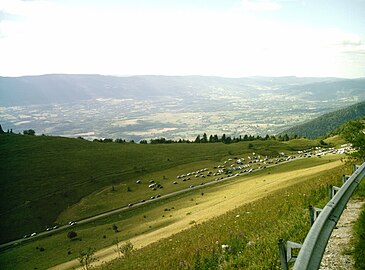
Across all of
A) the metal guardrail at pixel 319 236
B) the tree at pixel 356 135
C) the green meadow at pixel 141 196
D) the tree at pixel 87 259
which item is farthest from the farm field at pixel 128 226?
the metal guardrail at pixel 319 236

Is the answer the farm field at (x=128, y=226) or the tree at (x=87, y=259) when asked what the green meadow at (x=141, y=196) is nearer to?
the farm field at (x=128, y=226)

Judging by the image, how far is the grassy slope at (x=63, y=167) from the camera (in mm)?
96875

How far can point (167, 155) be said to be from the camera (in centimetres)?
14450

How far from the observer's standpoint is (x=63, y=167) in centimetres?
12456

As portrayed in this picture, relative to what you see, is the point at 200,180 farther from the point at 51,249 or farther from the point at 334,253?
the point at 334,253

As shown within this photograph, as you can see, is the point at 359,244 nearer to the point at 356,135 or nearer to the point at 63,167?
the point at 356,135

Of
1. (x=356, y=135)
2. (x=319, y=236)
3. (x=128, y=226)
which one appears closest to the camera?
(x=319, y=236)

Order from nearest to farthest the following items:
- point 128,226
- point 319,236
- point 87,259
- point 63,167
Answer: point 319,236
point 87,259
point 128,226
point 63,167

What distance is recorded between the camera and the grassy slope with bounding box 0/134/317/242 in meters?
96.9

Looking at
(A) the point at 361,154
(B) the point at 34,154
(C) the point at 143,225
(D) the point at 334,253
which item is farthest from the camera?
(B) the point at 34,154

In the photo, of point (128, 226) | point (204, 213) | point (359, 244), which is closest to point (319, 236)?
point (359, 244)

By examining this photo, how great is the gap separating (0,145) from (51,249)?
8820 centimetres

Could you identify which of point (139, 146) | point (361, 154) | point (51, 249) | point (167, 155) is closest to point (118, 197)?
point (51, 249)

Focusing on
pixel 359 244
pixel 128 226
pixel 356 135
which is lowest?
pixel 128 226
